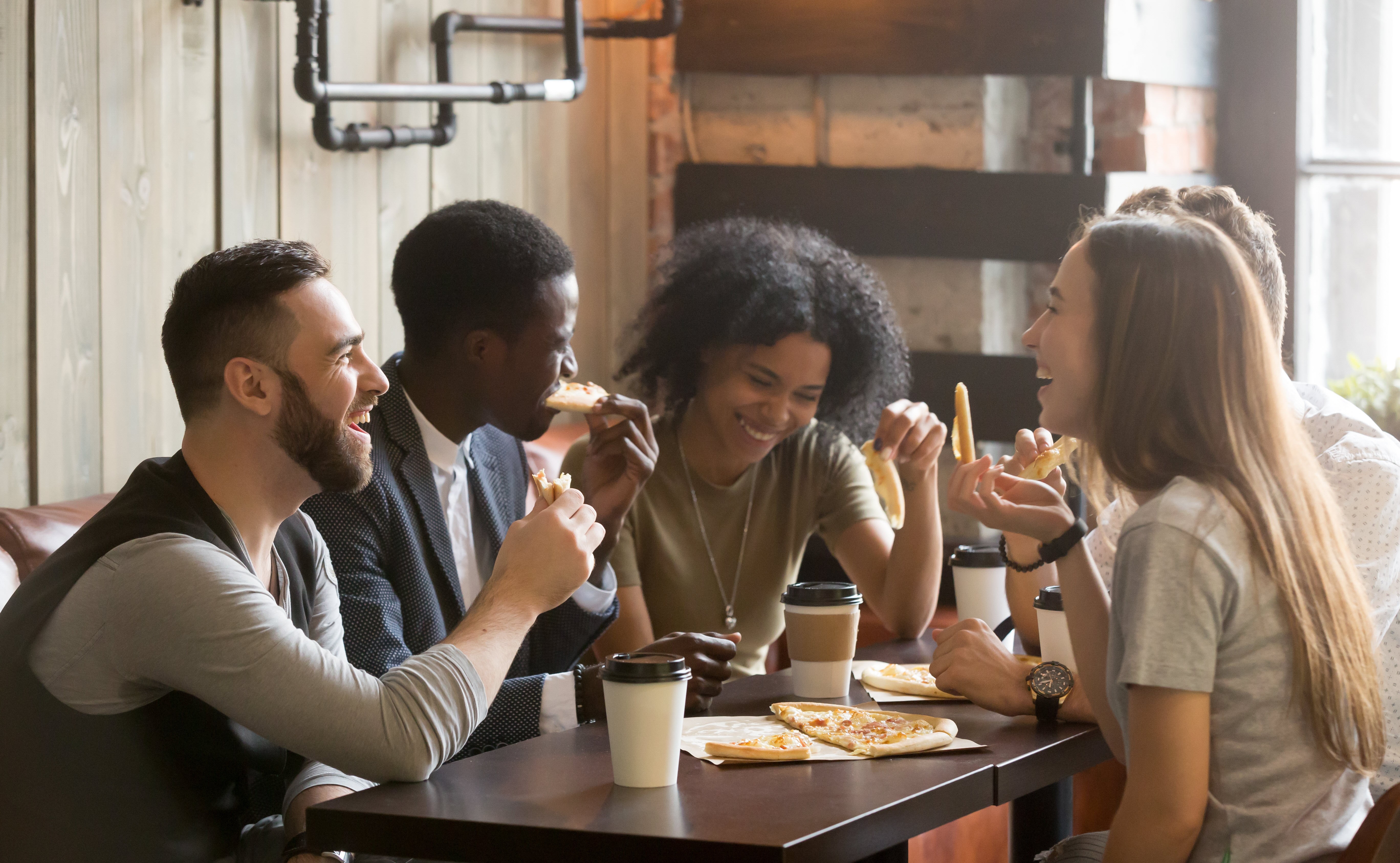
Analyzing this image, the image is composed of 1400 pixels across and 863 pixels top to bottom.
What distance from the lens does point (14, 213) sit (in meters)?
2.21

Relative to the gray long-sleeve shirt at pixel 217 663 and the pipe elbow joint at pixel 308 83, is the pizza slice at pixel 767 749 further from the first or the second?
the pipe elbow joint at pixel 308 83

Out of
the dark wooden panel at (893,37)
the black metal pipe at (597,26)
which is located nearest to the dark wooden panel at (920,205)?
the dark wooden panel at (893,37)

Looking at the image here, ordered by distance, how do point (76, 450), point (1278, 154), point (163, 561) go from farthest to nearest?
point (1278, 154) → point (76, 450) → point (163, 561)

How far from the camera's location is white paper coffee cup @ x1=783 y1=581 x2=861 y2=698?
193cm

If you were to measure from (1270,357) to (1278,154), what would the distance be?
2.57 metres

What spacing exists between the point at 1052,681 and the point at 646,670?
577mm

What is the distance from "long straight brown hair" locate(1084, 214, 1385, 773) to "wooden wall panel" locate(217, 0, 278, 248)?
1.79 meters

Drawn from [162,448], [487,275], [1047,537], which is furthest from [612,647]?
[1047,537]

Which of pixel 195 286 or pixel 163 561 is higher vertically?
pixel 195 286

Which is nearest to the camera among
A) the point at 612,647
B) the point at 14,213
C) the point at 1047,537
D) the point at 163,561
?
the point at 163,561

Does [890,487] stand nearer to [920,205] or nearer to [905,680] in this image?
[905,680]

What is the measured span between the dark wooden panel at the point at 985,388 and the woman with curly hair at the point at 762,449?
1.99 ft

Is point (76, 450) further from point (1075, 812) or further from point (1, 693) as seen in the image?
point (1075, 812)

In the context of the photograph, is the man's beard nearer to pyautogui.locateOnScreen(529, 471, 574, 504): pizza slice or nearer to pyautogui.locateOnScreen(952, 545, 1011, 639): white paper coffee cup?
pyautogui.locateOnScreen(529, 471, 574, 504): pizza slice
